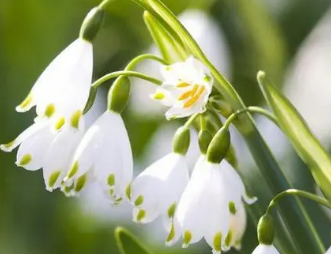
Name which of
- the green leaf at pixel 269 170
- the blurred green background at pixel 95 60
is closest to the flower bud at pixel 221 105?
the green leaf at pixel 269 170

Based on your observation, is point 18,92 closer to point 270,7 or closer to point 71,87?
point 270,7

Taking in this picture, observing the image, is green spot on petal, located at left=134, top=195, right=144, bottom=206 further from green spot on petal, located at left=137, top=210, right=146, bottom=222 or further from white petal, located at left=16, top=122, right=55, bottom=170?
white petal, located at left=16, top=122, right=55, bottom=170

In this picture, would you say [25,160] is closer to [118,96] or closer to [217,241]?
[118,96]

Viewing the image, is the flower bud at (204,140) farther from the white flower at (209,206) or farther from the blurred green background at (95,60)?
the blurred green background at (95,60)

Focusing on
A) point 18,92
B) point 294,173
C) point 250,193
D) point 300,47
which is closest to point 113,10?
point 18,92

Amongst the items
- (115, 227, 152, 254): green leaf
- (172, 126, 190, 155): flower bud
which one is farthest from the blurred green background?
(172, 126, 190, 155): flower bud

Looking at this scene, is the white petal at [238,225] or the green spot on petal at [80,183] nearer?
the green spot on petal at [80,183]
